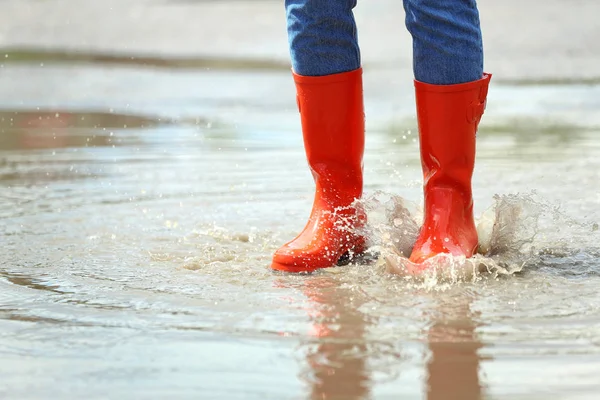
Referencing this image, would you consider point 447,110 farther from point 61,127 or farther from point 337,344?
point 61,127

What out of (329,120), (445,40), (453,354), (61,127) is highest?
(445,40)

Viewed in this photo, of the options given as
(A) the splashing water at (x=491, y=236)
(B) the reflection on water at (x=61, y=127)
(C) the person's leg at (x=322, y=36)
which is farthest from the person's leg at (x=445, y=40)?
(B) the reflection on water at (x=61, y=127)

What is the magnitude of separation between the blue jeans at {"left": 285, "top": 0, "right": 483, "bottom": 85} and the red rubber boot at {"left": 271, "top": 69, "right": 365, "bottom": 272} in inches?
1.6

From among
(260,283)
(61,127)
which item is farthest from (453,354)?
(61,127)

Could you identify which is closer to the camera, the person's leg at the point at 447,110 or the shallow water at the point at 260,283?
the shallow water at the point at 260,283

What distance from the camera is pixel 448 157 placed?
7.61 ft

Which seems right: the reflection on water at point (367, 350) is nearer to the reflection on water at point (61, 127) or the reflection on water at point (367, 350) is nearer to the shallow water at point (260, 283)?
the shallow water at point (260, 283)

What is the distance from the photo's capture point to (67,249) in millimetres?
2604

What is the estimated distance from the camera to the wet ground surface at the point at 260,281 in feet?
5.44

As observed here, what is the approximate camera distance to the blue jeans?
88.1 inches

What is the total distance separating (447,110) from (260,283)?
0.52 metres

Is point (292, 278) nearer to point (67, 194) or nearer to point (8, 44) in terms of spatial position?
point (67, 194)

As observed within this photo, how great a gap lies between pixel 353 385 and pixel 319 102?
0.98m

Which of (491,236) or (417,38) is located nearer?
(417,38)
